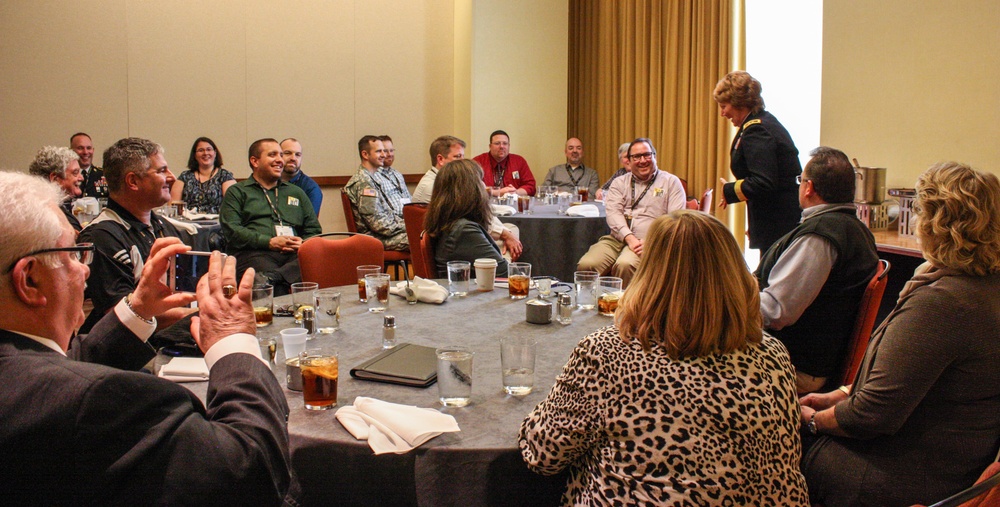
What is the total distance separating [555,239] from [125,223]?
3.20 meters

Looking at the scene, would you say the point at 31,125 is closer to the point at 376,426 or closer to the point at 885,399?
the point at 376,426

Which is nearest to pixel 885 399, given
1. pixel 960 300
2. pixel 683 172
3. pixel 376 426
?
pixel 960 300

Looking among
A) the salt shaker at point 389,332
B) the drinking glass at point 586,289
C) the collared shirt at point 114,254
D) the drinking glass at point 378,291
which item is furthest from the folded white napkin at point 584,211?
the salt shaker at point 389,332

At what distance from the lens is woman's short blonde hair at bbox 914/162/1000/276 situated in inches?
66.8

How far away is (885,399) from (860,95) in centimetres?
430

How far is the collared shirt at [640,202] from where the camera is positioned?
203 inches

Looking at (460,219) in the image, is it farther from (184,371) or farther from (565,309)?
(184,371)

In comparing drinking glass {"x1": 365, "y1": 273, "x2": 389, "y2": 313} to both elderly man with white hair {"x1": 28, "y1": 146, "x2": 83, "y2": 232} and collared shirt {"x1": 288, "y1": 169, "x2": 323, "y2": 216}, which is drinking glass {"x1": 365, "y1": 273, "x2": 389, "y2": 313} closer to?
elderly man with white hair {"x1": 28, "y1": 146, "x2": 83, "y2": 232}

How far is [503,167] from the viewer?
8.00m

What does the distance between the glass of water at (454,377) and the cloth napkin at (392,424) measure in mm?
65

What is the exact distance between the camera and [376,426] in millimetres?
1522

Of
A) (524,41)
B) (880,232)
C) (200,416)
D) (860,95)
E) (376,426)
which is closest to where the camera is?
(200,416)

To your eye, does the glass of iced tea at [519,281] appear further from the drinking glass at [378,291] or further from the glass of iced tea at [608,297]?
the drinking glass at [378,291]

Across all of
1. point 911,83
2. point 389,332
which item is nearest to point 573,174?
point 911,83
